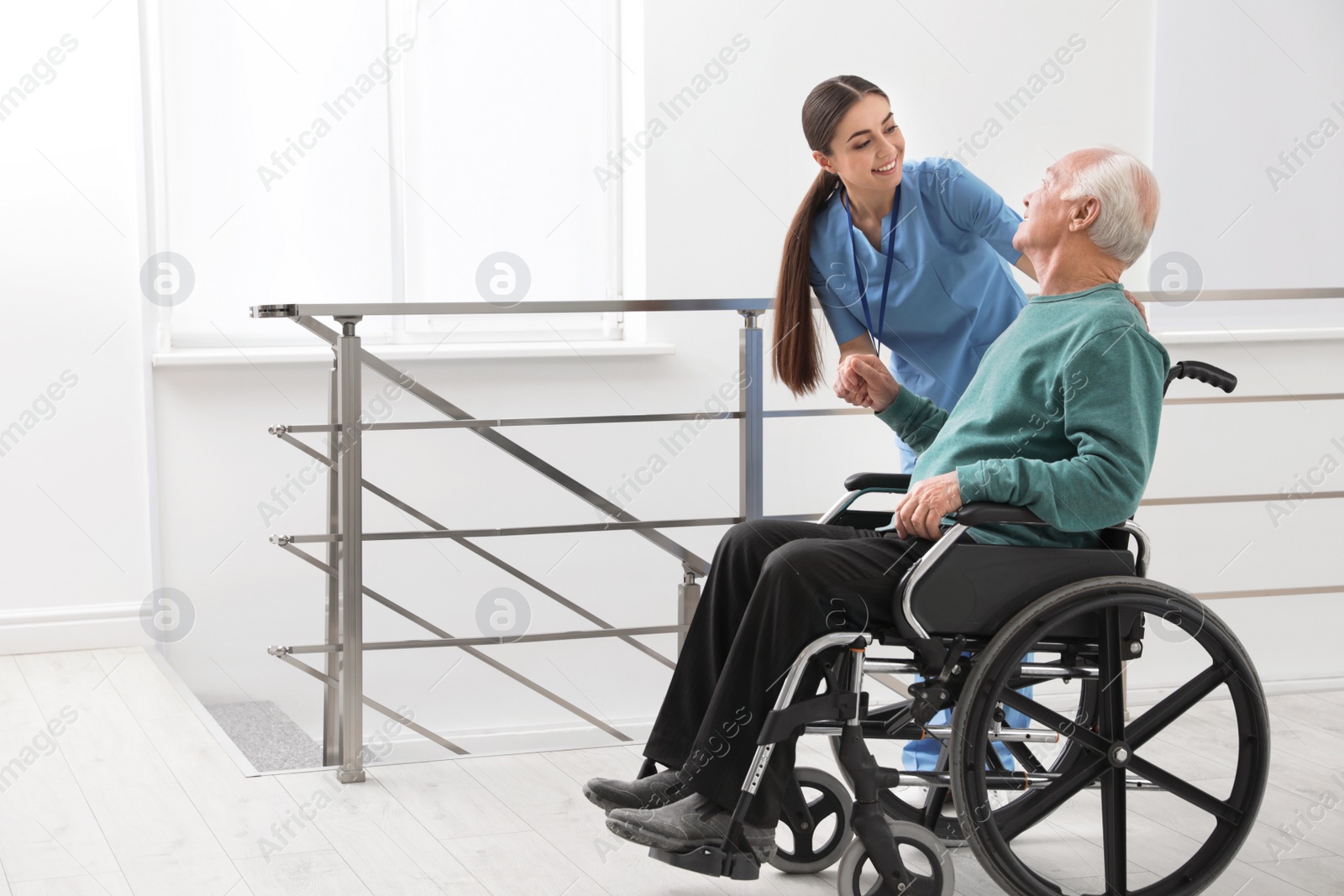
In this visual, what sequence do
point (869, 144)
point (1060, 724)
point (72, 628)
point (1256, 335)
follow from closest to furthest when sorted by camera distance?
point (1060, 724)
point (869, 144)
point (72, 628)
point (1256, 335)

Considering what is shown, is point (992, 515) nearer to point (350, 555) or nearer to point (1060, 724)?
point (1060, 724)

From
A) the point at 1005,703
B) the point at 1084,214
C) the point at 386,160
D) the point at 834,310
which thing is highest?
the point at 386,160

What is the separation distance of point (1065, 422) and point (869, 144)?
0.61m

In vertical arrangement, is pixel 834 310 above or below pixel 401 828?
above

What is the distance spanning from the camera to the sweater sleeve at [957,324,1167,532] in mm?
1391

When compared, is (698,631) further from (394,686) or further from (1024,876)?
(394,686)

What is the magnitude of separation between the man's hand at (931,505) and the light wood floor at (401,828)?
0.56 metres

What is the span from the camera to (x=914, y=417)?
5.85 feet

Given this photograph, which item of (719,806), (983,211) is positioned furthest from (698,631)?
(983,211)

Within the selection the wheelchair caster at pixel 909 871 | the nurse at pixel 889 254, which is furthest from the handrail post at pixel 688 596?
the wheelchair caster at pixel 909 871

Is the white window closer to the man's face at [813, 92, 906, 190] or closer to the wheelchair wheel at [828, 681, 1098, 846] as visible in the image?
the man's face at [813, 92, 906, 190]

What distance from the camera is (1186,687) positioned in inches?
59.0

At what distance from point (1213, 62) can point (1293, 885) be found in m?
3.38

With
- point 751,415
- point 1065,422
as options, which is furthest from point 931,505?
point 751,415
